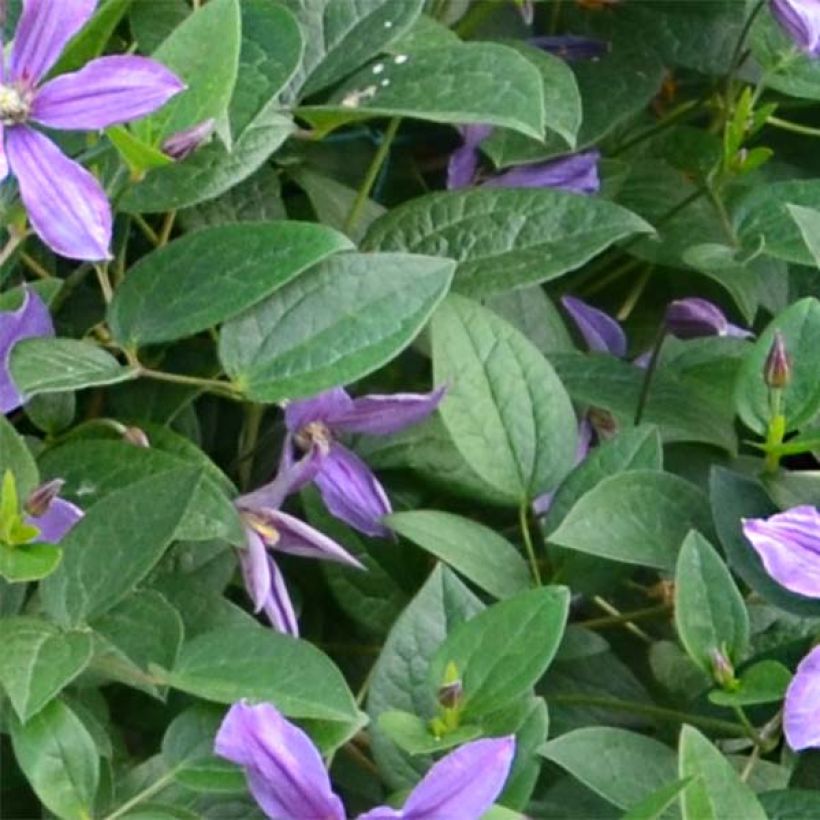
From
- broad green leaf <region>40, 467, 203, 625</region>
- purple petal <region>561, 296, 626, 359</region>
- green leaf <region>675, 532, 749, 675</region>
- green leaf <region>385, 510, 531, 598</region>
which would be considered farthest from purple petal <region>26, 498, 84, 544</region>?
purple petal <region>561, 296, 626, 359</region>

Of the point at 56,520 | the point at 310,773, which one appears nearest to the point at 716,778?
the point at 310,773

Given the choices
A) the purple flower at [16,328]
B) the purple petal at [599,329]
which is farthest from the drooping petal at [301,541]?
the purple petal at [599,329]

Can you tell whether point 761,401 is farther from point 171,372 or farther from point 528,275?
point 171,372

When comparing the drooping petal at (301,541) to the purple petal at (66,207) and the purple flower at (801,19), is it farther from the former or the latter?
the purple flower at (801,19)

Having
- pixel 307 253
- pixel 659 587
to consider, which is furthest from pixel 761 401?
pixel 307 253

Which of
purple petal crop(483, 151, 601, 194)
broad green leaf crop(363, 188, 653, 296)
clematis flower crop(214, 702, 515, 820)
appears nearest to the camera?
clematis flower crop(214, 702, 515, 820)

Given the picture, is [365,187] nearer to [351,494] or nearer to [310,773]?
[351,494]

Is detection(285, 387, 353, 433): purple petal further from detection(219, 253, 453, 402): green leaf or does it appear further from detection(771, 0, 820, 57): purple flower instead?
detection(771, 0, 820, 57): purple flower
